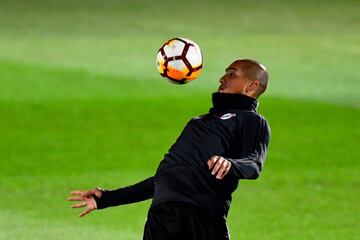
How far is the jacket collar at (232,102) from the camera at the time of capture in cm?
687

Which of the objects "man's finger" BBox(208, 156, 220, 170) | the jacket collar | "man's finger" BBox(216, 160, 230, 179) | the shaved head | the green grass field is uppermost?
the shaved head

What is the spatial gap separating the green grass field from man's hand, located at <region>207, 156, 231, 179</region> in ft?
12.4

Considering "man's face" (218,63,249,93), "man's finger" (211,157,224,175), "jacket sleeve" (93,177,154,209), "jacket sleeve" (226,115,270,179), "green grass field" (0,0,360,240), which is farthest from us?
"green grass field" (0,0,360,240)

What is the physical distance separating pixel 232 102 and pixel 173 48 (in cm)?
178

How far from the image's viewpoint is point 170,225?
6.64m

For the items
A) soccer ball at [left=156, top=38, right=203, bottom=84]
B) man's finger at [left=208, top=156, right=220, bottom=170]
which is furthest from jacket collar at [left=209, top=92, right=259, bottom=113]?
soccer ball at [left=156, top=38, right=203, bottom=84]

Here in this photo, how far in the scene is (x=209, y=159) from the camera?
21.7 ft

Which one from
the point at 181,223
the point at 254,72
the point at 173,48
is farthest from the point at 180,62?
the point at 181,223

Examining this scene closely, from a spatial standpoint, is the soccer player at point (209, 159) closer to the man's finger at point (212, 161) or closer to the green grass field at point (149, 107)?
the man's finger at point (212, 161)

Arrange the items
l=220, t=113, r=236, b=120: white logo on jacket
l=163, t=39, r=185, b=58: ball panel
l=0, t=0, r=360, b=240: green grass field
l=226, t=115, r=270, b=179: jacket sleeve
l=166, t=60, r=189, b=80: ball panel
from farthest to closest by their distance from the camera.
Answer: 1. l=0, t=0, r=360, b=240: green grass field
2. l=163, t=39, r=185, b=58: ball panel
3. l=166, t=60, r=189, b=80: ball panel
4. l=220, t=113, r=236, b=120: white logo on jacket
5. l=226, t=115, r=270, b=179: jacket sleeve

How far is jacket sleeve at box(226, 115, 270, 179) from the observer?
21.5 ft

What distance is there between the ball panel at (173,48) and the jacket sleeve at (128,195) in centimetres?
152

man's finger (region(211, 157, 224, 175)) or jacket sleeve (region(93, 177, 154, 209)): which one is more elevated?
man's finger (region(211, 157, 224, 175))

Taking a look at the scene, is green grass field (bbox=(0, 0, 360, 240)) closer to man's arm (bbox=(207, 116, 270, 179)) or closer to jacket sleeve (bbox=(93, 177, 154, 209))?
jacket sleeve (bbox=(93, 177, 154, 209))
